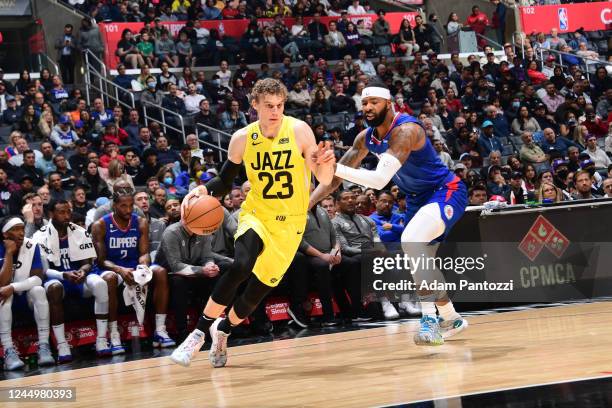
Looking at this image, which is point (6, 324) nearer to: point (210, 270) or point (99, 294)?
point (99, 294)

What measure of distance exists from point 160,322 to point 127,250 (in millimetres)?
917

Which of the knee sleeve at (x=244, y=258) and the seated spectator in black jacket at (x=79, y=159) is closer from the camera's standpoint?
the knee sleeve at (x=244, y=258)

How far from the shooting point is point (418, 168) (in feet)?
27.3

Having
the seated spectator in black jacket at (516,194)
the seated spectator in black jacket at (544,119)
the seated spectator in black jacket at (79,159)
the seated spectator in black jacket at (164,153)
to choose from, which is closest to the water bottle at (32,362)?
the seated spectator in black jacket at (79,159)

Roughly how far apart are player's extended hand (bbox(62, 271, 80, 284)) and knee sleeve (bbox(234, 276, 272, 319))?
311cm

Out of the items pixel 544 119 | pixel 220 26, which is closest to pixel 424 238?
pixel 544 119

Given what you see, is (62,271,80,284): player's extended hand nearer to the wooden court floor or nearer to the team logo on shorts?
the wooden court floor

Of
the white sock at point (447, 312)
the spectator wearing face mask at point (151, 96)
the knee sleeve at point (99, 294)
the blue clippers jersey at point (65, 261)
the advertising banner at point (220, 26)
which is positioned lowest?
the white sock at point (447, 312)

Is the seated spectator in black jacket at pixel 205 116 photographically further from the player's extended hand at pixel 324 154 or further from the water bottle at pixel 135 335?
the player's extended hand at pixel 324 154

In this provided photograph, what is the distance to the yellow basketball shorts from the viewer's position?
753 centimetres

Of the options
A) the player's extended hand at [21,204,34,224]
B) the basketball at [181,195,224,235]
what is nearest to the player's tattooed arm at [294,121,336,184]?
the basketball at [181,195,224,235]

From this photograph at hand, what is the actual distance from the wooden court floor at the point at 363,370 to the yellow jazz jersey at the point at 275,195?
919mm

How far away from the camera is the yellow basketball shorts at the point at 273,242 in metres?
7.53

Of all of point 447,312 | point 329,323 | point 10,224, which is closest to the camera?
point 447,312
